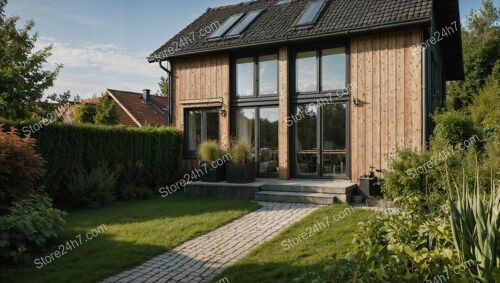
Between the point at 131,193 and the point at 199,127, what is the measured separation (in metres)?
3.71

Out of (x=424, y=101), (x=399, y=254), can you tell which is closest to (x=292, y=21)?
(x=424, y=101)

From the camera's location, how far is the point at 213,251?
219 inches

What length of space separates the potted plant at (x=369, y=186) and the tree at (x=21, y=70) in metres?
11.7

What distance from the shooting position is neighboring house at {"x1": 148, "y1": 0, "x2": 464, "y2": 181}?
1005 centimetres

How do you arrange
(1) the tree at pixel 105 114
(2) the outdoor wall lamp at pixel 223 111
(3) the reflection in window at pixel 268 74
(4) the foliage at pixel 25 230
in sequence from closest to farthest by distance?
(4) the foliage at pixel 25 230 < (3) the reflection in window at pixel 268 74 < (2) the outdoor wall lamp at pixel 223 111 < (1) the tree at pixel 105 114

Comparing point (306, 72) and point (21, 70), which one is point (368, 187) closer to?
point (306, 72)

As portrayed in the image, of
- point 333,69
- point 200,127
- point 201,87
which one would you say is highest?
point 333,69

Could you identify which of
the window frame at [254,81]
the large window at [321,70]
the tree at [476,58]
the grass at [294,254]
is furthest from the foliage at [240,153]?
the tree at [476,58]

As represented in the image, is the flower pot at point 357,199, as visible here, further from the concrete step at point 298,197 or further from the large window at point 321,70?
the large window at point 321,70

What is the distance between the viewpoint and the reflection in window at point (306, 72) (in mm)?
11516

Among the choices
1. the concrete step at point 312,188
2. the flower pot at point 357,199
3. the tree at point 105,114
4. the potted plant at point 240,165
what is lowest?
the flower pot at point 357,199

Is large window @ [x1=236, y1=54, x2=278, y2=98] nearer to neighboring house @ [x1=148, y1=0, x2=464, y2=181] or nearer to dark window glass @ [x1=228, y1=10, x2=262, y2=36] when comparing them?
neighboring house @ [x1=148, y1=0, x2=464, y2=181]

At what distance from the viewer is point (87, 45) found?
1123 centimetres

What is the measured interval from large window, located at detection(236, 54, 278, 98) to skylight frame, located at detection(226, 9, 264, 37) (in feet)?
3.13
